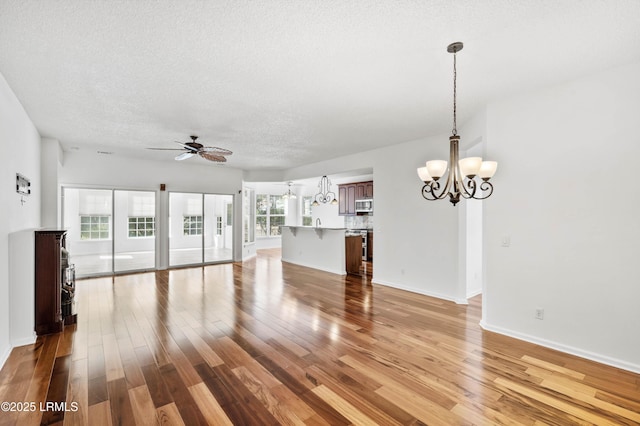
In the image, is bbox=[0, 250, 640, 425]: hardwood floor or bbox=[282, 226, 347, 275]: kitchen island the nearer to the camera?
bbox=[0, 250, 640, 425]: hardwood floor

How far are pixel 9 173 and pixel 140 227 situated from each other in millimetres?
6430

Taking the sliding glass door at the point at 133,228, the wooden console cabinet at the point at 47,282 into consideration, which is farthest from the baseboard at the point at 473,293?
the sliding glass door at the point at 133,228

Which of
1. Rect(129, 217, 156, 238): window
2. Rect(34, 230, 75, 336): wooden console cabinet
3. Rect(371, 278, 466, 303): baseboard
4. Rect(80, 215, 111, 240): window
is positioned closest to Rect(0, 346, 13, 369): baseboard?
Rect(34, 230, 75, 336): wooden console cabinet

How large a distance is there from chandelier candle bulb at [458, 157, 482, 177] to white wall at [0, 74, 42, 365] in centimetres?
437

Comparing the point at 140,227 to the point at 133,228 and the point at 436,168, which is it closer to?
the point at 133,228

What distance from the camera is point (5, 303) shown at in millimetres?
2883

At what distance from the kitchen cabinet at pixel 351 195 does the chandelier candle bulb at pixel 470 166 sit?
20.8 ft

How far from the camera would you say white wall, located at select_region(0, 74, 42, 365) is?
280cm

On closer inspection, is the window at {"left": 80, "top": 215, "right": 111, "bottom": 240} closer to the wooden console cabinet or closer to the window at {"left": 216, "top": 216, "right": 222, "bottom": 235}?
the window at {"left": 216, "top": 216, "right": 222, "bottom": 235}

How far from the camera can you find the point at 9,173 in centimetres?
306

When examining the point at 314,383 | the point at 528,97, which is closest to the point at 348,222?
the point at 528,97

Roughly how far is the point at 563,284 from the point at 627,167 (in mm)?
1256

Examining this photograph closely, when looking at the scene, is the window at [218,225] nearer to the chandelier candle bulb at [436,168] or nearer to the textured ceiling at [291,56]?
the textured ceiling at [291,56]

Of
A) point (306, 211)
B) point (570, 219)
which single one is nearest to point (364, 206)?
point (306, 211)
